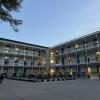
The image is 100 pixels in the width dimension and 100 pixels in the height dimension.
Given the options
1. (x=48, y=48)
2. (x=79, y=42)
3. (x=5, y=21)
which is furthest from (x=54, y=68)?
(x=5, y=21)

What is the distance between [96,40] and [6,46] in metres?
22.4

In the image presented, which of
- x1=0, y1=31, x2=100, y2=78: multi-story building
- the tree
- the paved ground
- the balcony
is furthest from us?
x1=0, y1=31, x2=100, y2=78: multi-story building

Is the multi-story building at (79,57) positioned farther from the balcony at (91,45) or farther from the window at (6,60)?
the window at (6,60)

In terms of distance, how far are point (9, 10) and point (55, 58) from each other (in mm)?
36438

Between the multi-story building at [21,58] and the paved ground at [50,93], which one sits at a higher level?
the multi-story building at [21,58]

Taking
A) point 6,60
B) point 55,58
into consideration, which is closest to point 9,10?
point 6,60

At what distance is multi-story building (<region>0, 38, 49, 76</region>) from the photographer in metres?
37.2

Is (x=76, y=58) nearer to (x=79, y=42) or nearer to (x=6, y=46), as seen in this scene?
(x=79, y=42)

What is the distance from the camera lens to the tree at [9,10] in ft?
16.0

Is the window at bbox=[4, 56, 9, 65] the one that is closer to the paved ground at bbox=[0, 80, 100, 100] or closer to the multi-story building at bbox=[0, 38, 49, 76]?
the multi-story building at bbox=[0, 38, 49, 76]

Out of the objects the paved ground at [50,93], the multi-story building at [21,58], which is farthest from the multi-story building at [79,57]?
the paved ground at [50,93]

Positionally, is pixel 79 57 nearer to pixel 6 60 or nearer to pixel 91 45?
pixel 91 45

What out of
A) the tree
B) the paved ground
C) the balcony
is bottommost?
the paved ground

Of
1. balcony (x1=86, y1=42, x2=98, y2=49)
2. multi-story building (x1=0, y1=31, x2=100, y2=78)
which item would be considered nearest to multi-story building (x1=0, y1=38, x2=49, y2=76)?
multi-story building (x1=0, y1=31, x2=100, y2=78)
